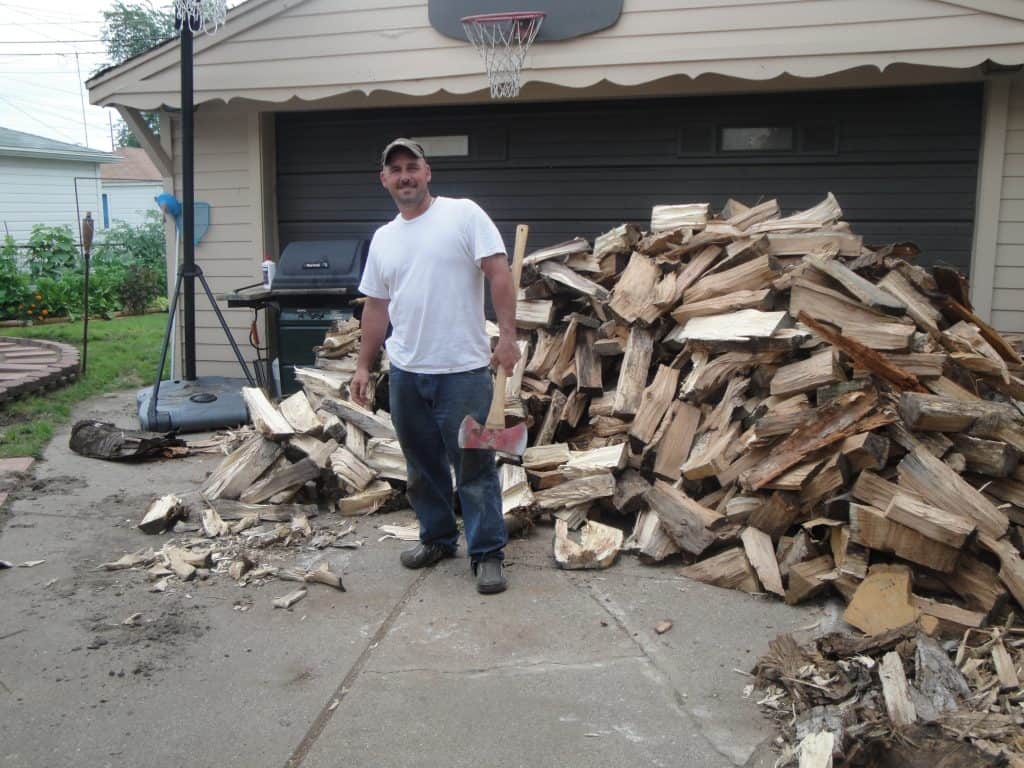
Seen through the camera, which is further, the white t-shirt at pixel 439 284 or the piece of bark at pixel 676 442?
the piece of bark at pixel 676 442

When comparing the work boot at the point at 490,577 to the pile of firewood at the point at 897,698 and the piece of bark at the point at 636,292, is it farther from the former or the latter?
the piece of bark at the point at 636,292

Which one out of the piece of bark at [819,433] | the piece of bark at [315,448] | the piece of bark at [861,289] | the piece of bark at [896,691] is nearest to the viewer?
the piece of bark at [896,691]

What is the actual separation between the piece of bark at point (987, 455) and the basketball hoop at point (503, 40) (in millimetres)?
4408

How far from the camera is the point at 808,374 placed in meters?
3.94

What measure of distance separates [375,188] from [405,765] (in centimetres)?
631

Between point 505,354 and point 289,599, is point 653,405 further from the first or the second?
point 289,599

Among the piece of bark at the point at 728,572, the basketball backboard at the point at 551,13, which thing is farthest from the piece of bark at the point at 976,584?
the basketball backboard at the point at 551,13

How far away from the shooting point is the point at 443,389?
3.75 metres

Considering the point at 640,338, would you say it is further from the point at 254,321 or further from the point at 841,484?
the point at 254,321

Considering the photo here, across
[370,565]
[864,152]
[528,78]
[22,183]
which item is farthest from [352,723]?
[22,183]

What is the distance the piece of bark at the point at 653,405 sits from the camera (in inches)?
180

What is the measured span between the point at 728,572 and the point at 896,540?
714 millimetres

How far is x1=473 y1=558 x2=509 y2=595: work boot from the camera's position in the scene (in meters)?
3.71

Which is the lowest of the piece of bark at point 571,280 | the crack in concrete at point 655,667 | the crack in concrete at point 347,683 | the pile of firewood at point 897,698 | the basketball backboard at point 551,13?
the crack in concrete at point 347,683
